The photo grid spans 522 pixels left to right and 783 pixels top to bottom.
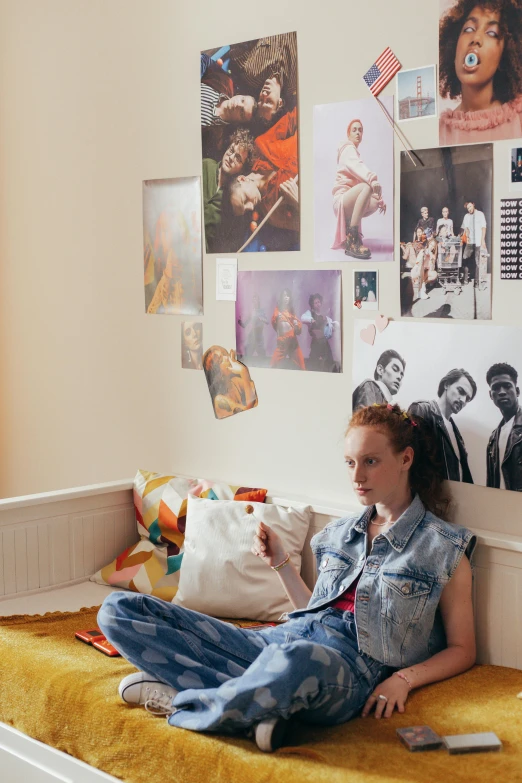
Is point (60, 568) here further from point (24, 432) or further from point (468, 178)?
point (468, 178)

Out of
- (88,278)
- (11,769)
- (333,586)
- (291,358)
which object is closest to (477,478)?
(333,586)

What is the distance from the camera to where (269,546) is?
2.17 meters

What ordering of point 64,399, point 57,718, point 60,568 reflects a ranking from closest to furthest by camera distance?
point 57,718
point 60,568
point 64,399

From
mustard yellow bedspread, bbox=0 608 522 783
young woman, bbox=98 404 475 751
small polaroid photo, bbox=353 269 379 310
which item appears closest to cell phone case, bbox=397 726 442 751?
mustard yellow bedspread, bbox=0 608 522 783

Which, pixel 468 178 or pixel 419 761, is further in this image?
pixel 468 178

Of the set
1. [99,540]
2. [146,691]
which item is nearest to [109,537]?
[99,540]

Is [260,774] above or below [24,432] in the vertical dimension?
below

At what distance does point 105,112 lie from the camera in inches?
119

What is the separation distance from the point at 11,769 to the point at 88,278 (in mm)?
1582

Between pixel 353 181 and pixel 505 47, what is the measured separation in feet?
1.61

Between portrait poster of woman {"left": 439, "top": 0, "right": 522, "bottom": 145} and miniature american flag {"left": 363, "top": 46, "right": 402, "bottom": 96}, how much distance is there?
0.13 meters

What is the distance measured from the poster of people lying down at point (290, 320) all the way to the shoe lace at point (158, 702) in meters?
0.96

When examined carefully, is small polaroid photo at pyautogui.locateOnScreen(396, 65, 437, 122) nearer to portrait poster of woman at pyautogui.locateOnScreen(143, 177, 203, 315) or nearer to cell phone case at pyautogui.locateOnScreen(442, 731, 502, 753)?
portrait poster of woman at pyautogui.locateOnScreen(143, 177, 203, 315)

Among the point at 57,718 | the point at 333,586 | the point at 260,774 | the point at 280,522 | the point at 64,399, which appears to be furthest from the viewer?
the point at 64,399
